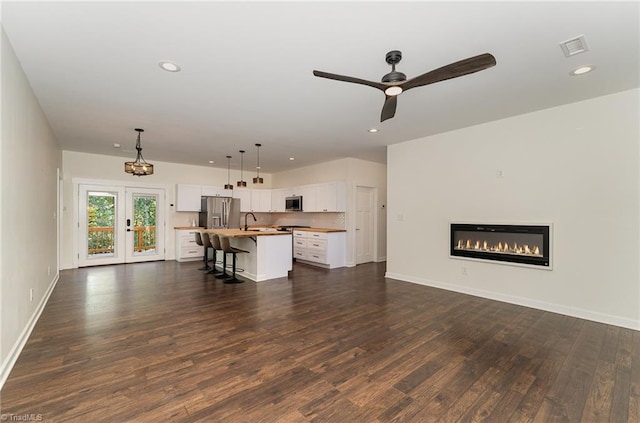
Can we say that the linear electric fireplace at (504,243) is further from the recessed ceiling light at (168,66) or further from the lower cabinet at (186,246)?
the lower cabinet at (186,246)

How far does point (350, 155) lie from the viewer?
6867 millimetres

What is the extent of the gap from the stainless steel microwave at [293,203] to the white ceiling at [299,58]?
12.2 feet

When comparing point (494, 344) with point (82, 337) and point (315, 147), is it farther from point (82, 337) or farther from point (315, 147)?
point (315, 147)

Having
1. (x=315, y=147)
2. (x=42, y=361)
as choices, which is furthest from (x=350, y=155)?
(x=42, y=361)

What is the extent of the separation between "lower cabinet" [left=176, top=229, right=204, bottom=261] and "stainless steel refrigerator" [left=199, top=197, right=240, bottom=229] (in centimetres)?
49

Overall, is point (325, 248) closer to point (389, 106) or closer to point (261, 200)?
point (261, 200)

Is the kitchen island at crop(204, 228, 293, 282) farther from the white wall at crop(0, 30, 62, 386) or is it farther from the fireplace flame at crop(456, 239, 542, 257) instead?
the fireplace flame at crop(456, 239, 542, 257)

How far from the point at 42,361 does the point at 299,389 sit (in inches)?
88.5

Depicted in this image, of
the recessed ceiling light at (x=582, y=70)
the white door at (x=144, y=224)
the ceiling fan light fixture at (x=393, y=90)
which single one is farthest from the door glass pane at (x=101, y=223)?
the recessed ceiling light at (x=582, y=70)

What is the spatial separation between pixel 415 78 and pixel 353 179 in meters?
4.86

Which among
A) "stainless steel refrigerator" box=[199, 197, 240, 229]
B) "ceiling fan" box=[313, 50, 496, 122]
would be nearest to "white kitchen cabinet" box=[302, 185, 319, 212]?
"stainless steel refrigerator" box=[199, 197, 240, 229]

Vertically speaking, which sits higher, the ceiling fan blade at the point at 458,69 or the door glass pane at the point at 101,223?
the ceiling fan blade at the point at 458,69

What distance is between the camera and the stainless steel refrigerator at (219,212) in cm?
798

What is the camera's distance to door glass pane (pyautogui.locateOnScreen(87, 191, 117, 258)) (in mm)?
6910
